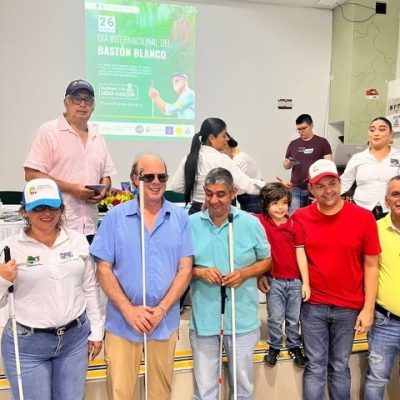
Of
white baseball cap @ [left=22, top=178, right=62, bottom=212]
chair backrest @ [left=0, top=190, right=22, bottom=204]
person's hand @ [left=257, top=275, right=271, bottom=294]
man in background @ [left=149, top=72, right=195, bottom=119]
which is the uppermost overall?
man in background @ [left=149, top=72, right=195, bottom=119]

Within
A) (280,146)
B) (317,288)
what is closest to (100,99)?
(280,146)

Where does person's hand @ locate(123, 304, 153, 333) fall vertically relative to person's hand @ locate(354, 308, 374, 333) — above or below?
above

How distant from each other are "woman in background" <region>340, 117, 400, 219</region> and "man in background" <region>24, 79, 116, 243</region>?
6.57ft

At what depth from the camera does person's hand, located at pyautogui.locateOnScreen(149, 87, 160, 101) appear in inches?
213

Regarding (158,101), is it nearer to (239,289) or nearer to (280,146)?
(280,146)

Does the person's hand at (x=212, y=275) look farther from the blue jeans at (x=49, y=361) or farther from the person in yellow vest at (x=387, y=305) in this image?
the person in yellow vest at (x=387, y=305)

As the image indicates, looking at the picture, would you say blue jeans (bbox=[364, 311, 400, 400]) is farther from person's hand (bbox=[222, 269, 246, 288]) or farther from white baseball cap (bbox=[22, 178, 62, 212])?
white baseball cap (bbox=[22, 178, 62, 212])

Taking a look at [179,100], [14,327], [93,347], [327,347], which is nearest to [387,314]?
[327,347]

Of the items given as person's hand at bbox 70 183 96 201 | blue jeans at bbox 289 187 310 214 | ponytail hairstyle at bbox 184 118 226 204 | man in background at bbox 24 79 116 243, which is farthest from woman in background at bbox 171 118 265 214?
blue jeans at bbox 289 187 310 214

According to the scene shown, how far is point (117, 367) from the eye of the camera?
181cm

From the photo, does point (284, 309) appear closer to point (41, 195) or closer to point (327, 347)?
point (327, 347)

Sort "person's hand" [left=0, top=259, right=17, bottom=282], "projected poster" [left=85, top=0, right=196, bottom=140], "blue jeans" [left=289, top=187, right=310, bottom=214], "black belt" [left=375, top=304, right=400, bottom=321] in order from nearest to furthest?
"person's hand" [left=0, top=259, right=17, bottom=282] → "black belt" [left=375, top=304, right=400, bottom=321] → "blue jeans" [left=289, top=187, right=310, bottom=214] → "projected poster" [left=85, top=0, right=196, bottom=140]

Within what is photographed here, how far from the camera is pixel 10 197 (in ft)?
16.0

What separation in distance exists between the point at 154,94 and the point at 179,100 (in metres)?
0.36
